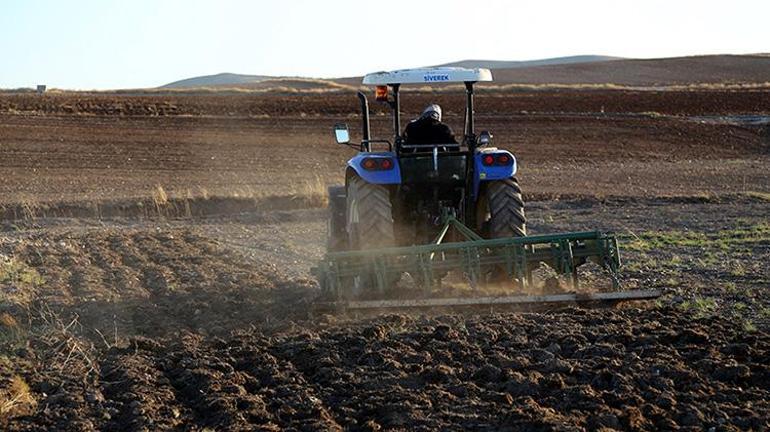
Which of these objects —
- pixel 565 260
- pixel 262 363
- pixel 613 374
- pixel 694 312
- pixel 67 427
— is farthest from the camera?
pixel 565 260

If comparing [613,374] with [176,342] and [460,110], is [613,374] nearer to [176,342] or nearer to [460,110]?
[176,342]

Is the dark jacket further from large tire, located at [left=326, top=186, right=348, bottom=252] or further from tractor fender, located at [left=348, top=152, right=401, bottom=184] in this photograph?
large tire, located at [left=326, top=186, right=348, bottom=252]

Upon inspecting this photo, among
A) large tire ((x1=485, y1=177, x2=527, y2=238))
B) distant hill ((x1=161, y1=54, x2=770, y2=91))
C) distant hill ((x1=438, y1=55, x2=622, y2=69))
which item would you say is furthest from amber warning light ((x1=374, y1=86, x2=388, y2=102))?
distant hill ((x1=438, y1=55, x2=622, y2=69))

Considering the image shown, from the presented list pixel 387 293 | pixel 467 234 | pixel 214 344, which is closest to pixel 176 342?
pixel 214 344

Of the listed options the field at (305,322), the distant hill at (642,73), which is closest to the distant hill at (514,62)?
the distant hill at (642,73)

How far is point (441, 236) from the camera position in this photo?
35.1ft

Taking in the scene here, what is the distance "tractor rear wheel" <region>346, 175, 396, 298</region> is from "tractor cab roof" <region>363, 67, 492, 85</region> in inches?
39.0

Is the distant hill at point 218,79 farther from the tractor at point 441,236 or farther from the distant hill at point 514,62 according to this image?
the tractor at point 441,236

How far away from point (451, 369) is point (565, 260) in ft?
10.5

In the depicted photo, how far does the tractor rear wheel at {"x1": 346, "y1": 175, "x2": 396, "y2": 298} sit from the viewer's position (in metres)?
10.8

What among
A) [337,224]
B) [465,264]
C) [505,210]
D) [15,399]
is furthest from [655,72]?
[15,399]

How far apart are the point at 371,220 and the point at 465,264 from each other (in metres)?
0.99

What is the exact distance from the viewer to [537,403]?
6.98 meters

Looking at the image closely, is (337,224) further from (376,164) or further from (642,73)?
(642,73)
